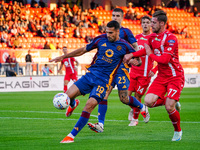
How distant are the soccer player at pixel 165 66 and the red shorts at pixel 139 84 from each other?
92.5 inches

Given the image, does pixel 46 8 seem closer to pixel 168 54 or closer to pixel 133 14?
pixel 133 14

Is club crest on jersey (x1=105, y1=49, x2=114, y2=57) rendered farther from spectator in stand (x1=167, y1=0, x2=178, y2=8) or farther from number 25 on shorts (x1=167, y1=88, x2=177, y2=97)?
spectator in stand (x1=167, y1=0, x2=178, y2=8)

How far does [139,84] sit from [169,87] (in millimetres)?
2747

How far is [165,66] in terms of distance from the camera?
24.8 ft

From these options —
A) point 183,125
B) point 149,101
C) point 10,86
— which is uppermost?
point 149,101

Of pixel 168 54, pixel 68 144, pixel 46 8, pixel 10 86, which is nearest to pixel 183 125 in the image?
pixel 168 54

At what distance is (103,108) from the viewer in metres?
8.66

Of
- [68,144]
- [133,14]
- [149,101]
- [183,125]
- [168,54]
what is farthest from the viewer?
[133,14]

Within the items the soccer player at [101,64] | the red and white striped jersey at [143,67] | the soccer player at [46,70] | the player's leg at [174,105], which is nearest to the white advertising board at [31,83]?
the soccer player at [46,70]

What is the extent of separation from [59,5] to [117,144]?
2955 cm

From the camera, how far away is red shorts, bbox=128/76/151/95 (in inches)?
401

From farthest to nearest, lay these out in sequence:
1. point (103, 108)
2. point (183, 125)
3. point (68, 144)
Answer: point (183, 125), point (103, 108), point (68, 144)

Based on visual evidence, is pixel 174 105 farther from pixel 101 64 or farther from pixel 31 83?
pixel 31 83

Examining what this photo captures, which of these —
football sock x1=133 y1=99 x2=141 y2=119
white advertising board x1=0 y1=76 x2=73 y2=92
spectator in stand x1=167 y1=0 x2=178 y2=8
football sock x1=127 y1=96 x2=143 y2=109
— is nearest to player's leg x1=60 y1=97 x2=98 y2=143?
football sock x1=127 y1=96 x2=143 y2=109
